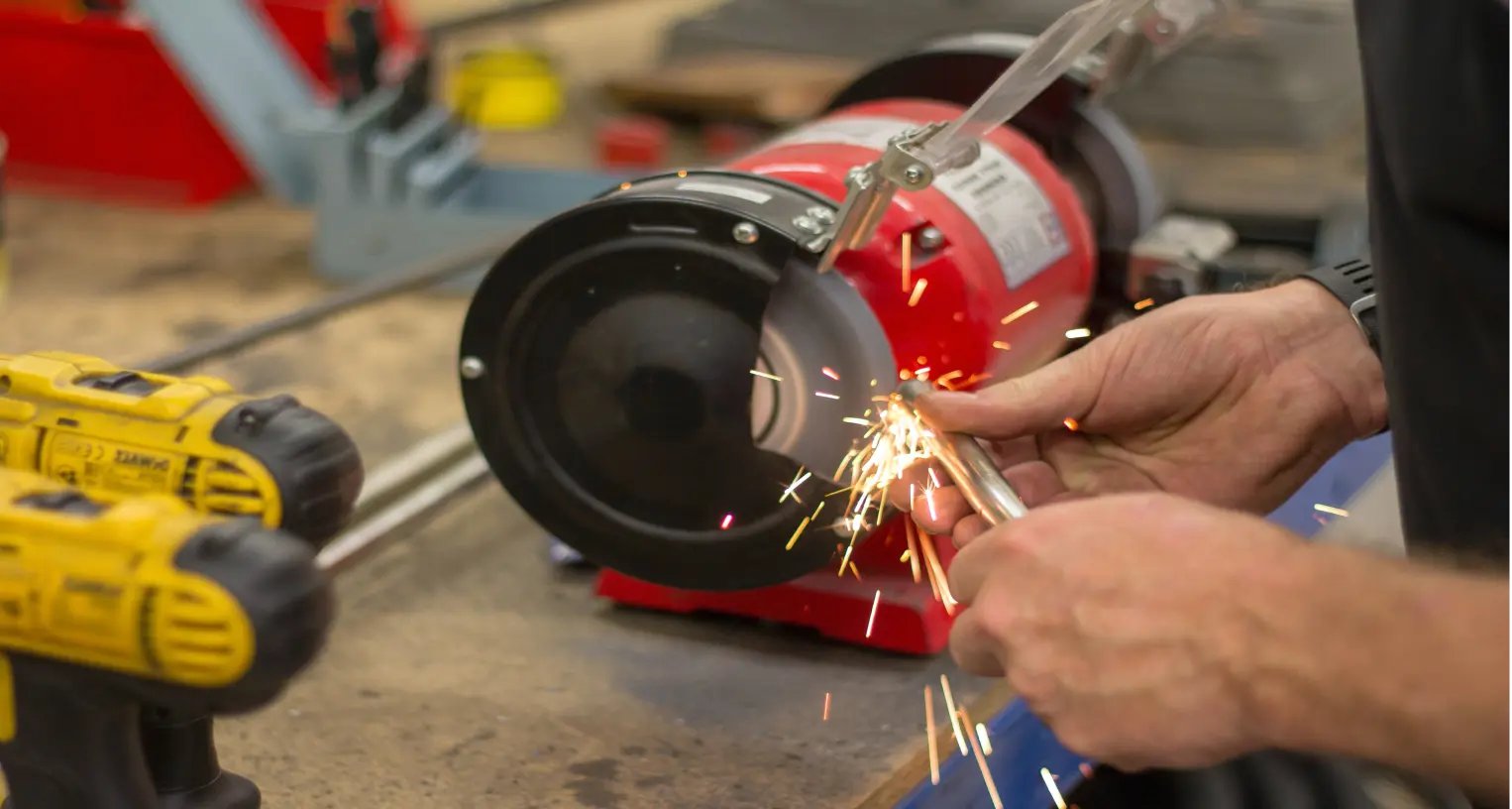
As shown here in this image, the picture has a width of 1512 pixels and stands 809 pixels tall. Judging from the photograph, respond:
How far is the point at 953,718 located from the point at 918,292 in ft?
1.07

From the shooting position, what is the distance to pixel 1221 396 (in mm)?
1086

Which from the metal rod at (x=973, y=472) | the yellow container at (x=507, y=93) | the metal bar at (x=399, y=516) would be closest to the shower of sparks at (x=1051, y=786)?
the metal rod at (x=973, y=472)

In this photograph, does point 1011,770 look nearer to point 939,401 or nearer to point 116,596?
point 939,401

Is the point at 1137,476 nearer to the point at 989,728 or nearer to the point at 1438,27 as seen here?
the point at 989,728

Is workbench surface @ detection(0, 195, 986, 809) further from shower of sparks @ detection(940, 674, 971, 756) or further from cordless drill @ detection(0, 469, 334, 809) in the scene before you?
cordless drill @ detection(0, 469, 334, 809)

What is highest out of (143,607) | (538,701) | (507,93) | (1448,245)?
(1448,245)

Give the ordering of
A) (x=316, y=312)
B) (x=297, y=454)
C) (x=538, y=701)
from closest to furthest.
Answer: (x=297, y=454)
(x=538, y=701)
(x=316, y=312)

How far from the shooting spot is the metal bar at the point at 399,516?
4.26 ft

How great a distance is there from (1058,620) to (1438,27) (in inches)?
14.1

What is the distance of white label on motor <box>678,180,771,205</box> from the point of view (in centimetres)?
105

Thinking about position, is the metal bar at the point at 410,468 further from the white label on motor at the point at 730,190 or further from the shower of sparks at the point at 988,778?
the shower of sparks at the point at 988,778

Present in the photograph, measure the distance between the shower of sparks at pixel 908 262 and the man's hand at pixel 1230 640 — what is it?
361 mm

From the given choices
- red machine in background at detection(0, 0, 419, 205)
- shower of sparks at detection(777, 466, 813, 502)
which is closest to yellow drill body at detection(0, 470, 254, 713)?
shower of sparks at detection(777, 466, 813, 502)

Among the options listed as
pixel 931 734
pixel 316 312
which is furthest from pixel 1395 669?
pixel 316 312
